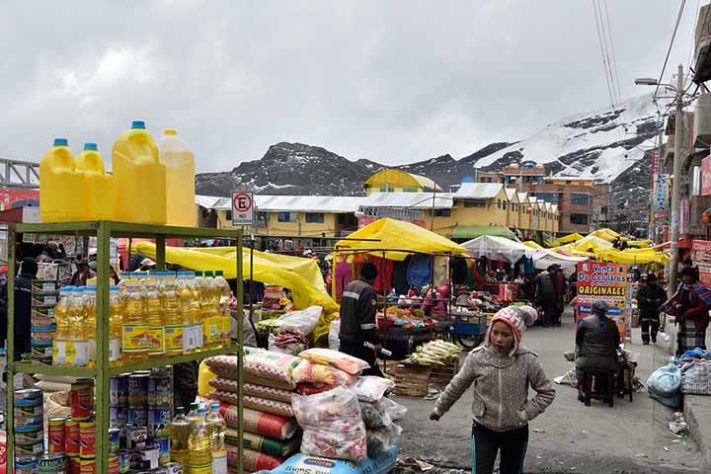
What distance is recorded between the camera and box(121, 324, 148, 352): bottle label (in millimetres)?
3307

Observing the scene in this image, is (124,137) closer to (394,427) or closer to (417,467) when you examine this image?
(394,427)

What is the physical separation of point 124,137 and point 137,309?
906 mm

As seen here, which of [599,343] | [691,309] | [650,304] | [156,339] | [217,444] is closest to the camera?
[156,339]

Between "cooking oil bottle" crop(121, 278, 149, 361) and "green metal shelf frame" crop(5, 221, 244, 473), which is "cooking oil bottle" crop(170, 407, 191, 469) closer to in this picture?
"green metal shelf frame" crop(5, 221, 244, 473)

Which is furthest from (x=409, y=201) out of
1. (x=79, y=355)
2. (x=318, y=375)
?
(x=79, y=355)

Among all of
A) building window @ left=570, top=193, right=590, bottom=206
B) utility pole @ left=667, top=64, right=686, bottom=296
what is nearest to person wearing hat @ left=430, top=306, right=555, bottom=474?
utility pole @ left=667, top=64, right=686, bottom=296

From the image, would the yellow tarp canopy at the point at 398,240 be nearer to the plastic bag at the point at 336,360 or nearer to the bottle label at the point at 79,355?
the plastic bag at the point at 336,360

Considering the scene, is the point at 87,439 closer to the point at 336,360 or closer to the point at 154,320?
the point at 154,320

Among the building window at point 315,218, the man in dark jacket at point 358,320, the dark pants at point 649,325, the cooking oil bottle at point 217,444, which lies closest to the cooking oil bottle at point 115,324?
the cooking oil bottle at point 217,444

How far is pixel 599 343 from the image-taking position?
9586mm

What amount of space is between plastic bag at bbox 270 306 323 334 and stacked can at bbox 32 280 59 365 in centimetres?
714

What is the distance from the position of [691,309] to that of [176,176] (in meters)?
10.1

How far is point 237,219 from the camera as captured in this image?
10742mm

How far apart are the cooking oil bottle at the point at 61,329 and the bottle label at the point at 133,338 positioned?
0.28 m
